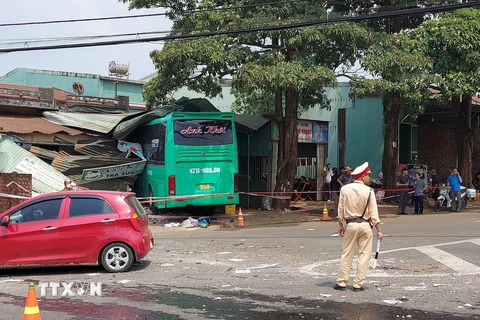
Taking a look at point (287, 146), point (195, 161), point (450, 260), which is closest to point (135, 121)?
point (195, 161)

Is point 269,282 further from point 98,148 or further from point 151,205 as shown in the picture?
point 98,148

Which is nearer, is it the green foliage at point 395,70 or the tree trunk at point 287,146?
the green foliage at point 395,70

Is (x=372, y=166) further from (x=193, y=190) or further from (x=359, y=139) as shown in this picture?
(x=193, y=190)

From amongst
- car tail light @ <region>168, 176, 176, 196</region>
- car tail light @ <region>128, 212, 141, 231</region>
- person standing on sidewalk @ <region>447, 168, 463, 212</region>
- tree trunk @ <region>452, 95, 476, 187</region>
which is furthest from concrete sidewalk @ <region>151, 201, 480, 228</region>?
car tail light @ <region>128, 212, 141, 231</region>

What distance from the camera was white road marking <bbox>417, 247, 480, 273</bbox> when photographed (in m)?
9.61

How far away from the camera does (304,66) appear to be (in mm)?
17266

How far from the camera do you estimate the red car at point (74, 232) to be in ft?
31.0

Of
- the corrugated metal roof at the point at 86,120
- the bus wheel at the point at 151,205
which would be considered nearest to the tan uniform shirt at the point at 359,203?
the bus wheel at the point at 151,205

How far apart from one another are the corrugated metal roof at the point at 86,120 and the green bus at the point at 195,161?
3.12m

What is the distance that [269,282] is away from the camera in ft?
28.8

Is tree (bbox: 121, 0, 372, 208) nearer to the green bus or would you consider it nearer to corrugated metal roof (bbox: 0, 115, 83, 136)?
the green bus

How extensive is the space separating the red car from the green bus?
760 centimetres

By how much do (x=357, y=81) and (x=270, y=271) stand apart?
9944 mm

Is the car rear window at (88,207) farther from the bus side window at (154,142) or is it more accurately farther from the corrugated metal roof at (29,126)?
the corrugated metal roof at (29,126)
